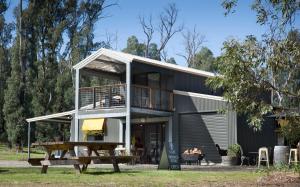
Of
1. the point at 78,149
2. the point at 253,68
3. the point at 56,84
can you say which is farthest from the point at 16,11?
the point at 253,68

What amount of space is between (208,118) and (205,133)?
762 mm

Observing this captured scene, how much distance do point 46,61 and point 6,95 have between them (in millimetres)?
6974

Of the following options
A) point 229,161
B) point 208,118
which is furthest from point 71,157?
point 208,118

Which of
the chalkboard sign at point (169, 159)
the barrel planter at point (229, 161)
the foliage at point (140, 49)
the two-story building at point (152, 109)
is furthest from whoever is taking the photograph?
the foliage at point (140, 49)

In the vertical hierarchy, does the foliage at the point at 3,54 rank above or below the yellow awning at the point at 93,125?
above

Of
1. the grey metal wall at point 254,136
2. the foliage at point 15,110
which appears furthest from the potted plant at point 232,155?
the foliage at point 15,110

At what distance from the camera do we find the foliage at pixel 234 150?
22.8 metres

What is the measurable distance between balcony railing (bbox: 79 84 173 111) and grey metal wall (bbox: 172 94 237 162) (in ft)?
2.02

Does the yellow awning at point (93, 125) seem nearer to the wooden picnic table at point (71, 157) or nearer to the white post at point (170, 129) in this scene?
the white post at point (170, 129)

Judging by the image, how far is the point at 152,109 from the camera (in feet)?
83.6

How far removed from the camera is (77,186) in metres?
8.97

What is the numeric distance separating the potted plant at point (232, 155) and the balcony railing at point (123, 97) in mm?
4578

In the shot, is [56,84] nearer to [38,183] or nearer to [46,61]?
[46,61]

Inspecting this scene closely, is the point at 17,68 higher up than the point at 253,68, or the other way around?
the point at 17,68
